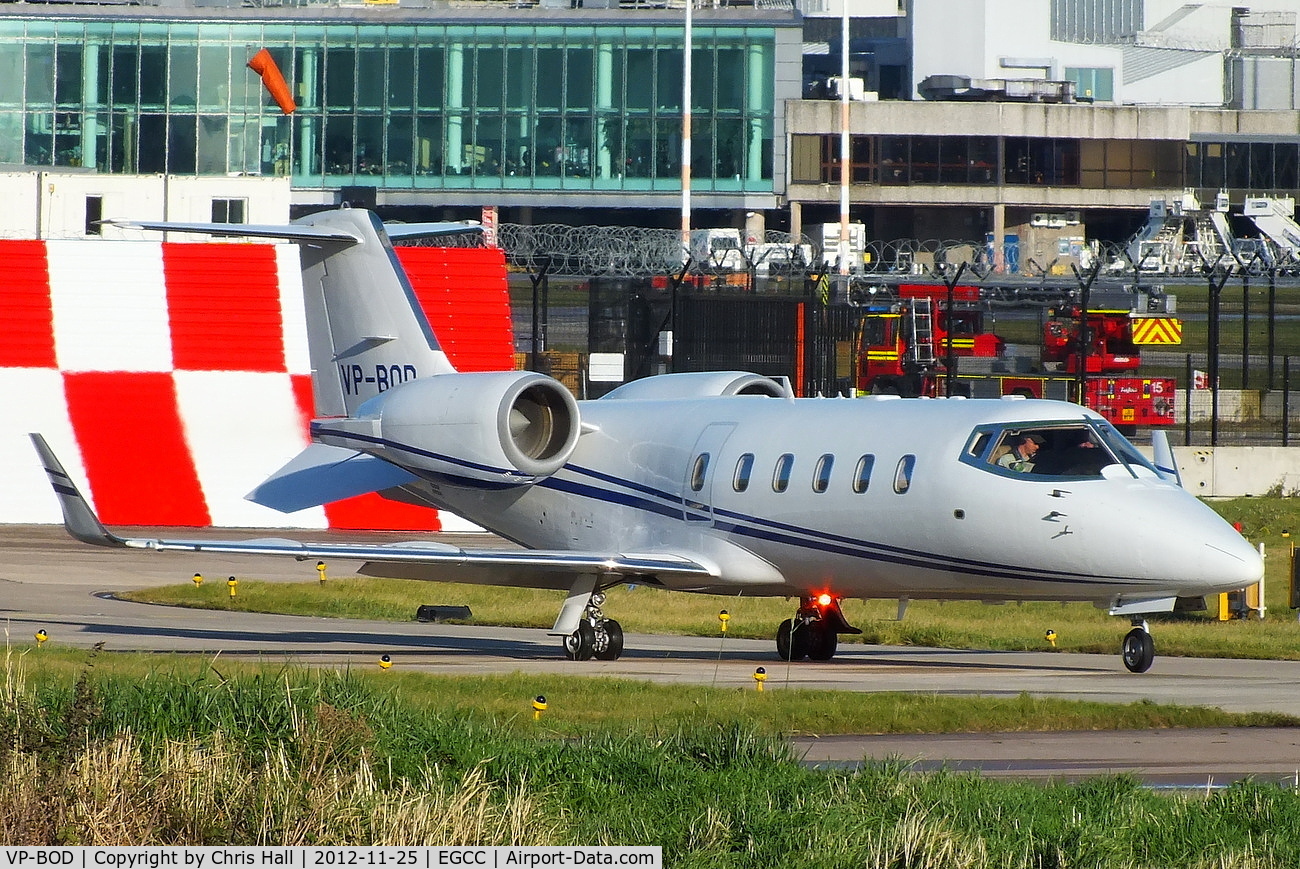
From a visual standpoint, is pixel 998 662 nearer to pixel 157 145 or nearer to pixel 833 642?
pixel 833 642

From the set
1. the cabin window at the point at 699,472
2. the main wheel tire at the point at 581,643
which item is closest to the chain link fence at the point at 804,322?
the cabin window at the point at 699,472

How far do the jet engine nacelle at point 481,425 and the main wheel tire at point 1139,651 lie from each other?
627cm

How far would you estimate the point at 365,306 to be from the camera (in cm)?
2256

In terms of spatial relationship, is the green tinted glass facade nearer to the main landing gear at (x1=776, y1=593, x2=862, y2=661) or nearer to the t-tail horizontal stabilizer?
the t-tail horizontal stabilizer

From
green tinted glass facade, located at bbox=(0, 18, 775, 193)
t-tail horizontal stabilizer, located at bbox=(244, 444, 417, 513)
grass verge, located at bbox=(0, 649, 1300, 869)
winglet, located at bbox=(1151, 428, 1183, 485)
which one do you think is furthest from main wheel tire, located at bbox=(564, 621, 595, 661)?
green tinted glass facade, located at bbox=(0, 18, 775, 193)

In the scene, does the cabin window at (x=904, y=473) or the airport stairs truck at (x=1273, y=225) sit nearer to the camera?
the cabin window at (x=904, y=473)

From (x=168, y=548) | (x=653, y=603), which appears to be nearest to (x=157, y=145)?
(x=653, y=603)

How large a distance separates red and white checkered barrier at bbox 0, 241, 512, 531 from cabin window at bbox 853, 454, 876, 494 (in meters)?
15.1

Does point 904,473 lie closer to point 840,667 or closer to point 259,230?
point 840,667

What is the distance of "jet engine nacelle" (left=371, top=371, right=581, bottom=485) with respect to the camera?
20.0 metres

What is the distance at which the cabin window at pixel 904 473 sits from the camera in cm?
1827

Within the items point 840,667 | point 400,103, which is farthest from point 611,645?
point 400,103

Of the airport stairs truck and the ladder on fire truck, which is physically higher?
the airport stairs truck

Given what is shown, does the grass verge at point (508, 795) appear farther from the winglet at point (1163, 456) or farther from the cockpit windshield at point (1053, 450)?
the winglet at point (1163, 456)
